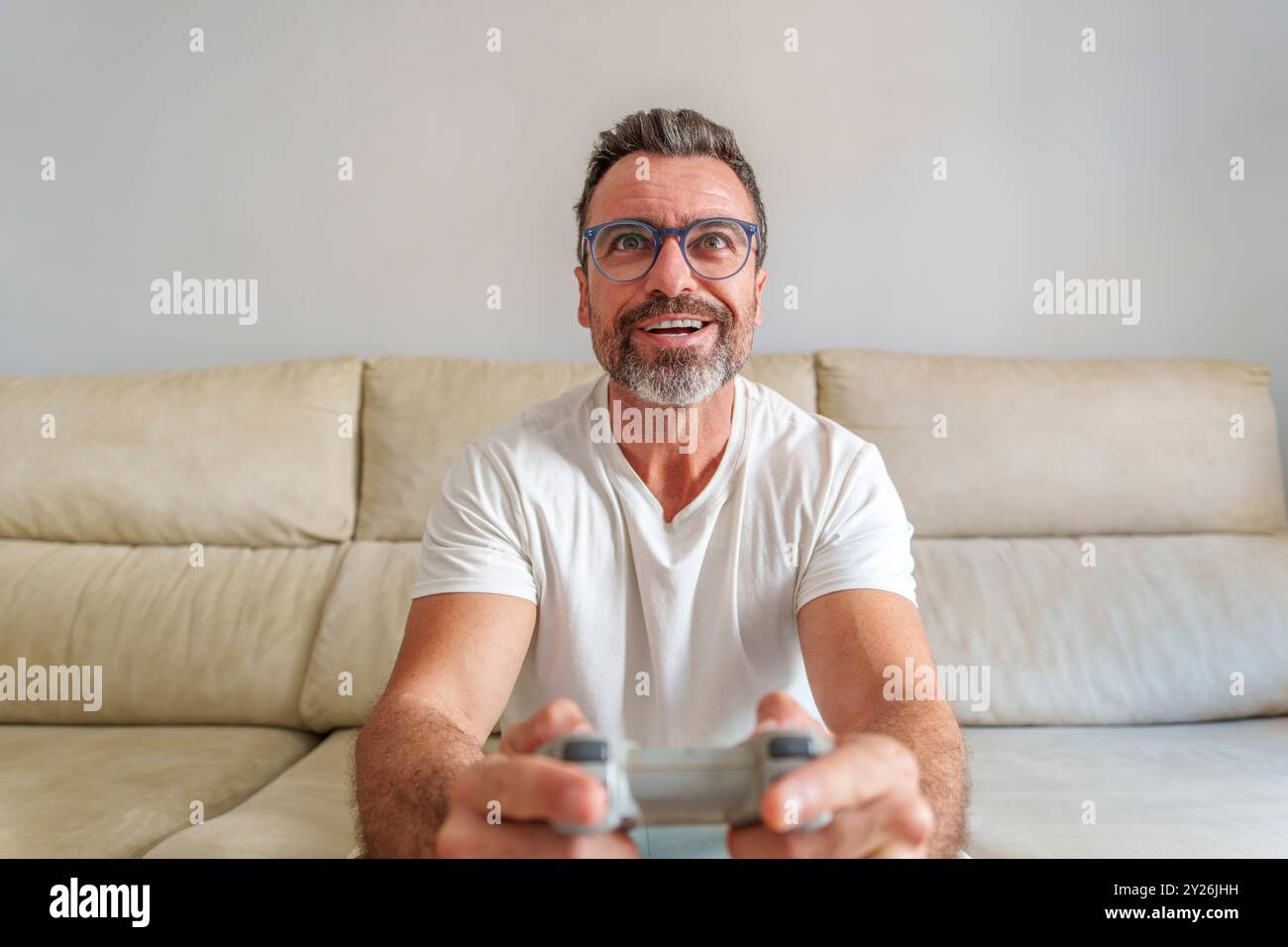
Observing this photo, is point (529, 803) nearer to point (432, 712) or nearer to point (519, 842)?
point (519, 842)

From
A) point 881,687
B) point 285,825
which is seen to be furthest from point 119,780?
point 881,687

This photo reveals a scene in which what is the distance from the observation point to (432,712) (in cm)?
89

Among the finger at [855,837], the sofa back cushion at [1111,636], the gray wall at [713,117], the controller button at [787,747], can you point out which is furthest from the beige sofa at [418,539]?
the controller button at [787,747]

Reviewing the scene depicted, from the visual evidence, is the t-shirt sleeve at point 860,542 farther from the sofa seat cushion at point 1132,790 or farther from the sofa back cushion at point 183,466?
the sofa back cushion at point 183,466

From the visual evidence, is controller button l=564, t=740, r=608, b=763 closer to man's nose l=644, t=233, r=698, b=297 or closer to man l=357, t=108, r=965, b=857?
man l=357, t=108, r=965, b=857

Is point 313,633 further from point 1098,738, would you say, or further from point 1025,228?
point 1025,228

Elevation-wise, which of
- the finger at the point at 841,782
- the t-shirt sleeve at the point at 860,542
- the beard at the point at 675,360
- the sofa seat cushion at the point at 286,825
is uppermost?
the beard at the point at 675,360

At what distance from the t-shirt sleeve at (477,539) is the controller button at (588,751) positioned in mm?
568

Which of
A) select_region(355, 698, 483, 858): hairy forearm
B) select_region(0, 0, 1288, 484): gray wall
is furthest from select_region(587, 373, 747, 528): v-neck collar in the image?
select_region(0, 0, 1288, 484): gray wall

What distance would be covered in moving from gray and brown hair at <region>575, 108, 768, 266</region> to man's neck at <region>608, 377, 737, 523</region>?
0.23 m

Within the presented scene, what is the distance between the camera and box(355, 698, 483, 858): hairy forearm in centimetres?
74

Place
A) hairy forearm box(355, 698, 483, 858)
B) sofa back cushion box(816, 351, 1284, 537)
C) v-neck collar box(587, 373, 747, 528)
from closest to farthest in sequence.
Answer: hairy forearm box(355, 698, 483, 858) < v-neck collar box(587, 373, 747, 528) < sofa back cushion box(816, 351, 1284, 537)

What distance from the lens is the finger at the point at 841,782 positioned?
49 centimetres
